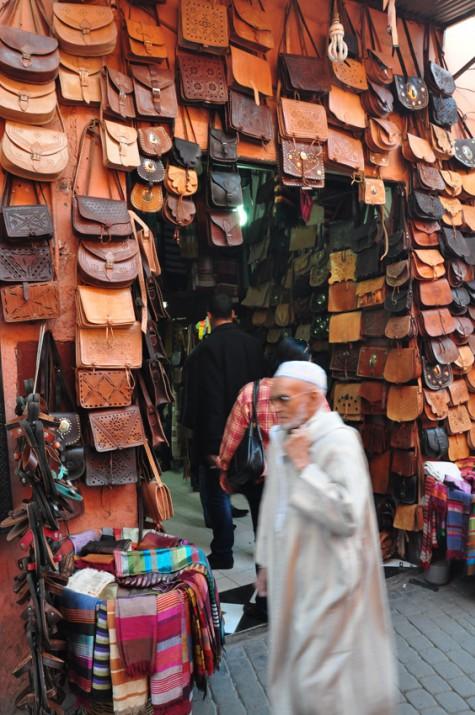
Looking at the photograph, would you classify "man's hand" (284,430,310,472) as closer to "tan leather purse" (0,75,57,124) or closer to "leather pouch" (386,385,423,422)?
"tan leather purse" (0,75,57,124)

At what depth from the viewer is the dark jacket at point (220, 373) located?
3699 mm

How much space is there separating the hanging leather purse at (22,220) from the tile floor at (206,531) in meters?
2.70

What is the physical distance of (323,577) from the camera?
1.58 meters

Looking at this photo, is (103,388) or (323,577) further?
(103,388)

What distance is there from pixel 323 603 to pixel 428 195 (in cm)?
353

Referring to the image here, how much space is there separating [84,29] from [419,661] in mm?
3863

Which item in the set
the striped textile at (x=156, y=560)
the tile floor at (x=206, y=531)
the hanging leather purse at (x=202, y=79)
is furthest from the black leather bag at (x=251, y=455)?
the hanging leather purse at (x=202, y=79)

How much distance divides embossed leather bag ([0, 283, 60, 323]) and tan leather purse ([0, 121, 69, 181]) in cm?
55

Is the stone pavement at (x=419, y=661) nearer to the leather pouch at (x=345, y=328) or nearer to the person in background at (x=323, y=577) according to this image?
the person in background at (x=323, y=577)

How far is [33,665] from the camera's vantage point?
2.16 meters

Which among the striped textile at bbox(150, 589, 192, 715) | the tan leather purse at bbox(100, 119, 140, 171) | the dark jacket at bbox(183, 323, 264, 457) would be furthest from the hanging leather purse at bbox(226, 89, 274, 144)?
the striped textile at bbox(150, 589, 192, 715)

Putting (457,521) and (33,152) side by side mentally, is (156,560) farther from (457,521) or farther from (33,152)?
(457,521)

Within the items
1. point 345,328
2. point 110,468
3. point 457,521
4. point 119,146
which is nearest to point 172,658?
point 110,468

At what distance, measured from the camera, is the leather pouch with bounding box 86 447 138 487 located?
2.77 metres
